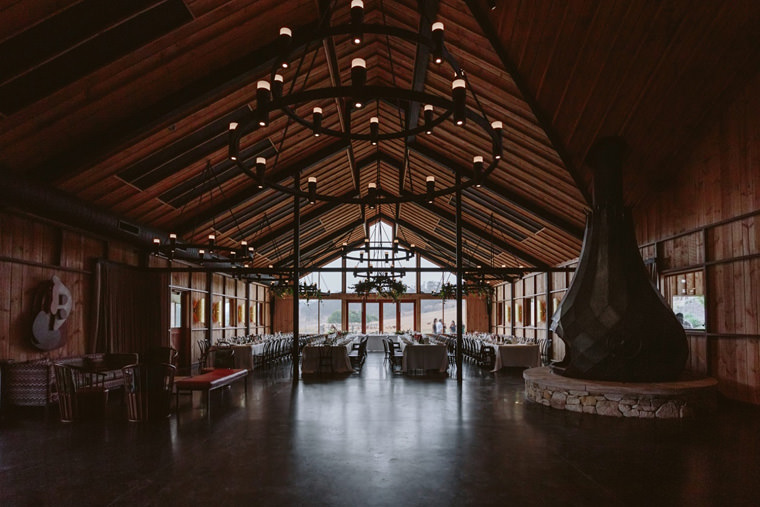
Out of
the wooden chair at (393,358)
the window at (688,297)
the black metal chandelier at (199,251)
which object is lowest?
the wooden chair at (393,358)

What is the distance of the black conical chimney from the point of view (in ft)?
21.6

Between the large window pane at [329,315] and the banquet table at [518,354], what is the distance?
12.3m

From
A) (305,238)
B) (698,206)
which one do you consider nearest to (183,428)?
(698,206)

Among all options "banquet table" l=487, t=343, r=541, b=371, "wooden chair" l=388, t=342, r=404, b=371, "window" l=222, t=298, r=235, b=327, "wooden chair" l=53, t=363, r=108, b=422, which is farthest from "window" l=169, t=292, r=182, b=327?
"banquet table" l=487, t=343, r=541, b=371

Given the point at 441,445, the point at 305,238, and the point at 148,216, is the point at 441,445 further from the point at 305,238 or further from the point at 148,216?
the point at 305,238

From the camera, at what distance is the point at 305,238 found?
62.6 feet

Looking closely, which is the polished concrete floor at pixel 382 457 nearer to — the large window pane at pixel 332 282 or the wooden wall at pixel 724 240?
the wooden wall at pixel 724 240

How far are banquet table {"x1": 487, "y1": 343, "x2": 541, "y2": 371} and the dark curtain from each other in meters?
8.03

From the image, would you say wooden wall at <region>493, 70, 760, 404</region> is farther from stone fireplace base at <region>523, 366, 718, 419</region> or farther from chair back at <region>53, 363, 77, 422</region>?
chair back at <region>53, 363, 77, 422</region>

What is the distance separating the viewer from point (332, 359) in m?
11.6

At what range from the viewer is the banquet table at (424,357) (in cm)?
1152

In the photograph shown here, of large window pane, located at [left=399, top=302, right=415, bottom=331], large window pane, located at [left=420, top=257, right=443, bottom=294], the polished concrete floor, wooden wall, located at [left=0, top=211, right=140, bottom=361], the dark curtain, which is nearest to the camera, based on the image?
the polished concrete floor

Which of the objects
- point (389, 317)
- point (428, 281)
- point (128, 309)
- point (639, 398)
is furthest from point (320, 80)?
point (389, 317)

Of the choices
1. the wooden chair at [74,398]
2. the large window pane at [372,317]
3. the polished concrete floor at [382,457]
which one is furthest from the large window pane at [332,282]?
the wooden chair at [74,398]
